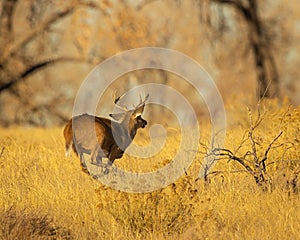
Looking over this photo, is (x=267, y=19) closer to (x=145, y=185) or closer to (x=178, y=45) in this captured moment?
(x=178, y=45)

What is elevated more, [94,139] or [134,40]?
[134,40]

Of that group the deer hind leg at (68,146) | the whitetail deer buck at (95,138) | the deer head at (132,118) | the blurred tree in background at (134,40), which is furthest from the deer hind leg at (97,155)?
the blurred tree in background at (134,40)

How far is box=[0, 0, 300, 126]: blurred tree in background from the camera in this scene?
60.1 ft

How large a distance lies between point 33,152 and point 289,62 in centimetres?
1691

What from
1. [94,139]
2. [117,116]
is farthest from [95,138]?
[117,116]

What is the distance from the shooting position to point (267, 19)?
18.9 m

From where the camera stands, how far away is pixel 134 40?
18266mm

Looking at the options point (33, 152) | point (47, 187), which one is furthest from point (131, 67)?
point (47, 187)

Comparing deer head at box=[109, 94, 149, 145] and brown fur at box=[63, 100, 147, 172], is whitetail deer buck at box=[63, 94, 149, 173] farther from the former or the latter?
deer head at box=[109, 94, 149, 145]

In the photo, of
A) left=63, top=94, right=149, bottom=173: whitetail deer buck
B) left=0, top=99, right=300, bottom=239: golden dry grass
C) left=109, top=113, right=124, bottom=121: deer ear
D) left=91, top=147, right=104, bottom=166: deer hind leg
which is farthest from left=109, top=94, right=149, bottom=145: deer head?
left=0, top=99, right=300, bottom=239: golden dry grass

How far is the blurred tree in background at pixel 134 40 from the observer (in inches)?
721

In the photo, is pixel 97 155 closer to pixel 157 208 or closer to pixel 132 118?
pixel 132 118

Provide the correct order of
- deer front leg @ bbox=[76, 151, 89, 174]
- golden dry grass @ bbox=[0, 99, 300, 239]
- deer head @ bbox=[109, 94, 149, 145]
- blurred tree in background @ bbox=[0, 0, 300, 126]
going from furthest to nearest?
blurred tree in background @ bbox=[0, 0, 300, 126]
deer head @ bbox=[109, 94, 149, 145]
deer front leg @ bbox=[76, 151, 89, 174]
golden dry grass @ bbox=[0, 99, 300, 239]

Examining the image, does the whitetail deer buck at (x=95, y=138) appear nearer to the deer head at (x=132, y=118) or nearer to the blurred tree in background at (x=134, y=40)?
the deer head at (x=132, y=118)
